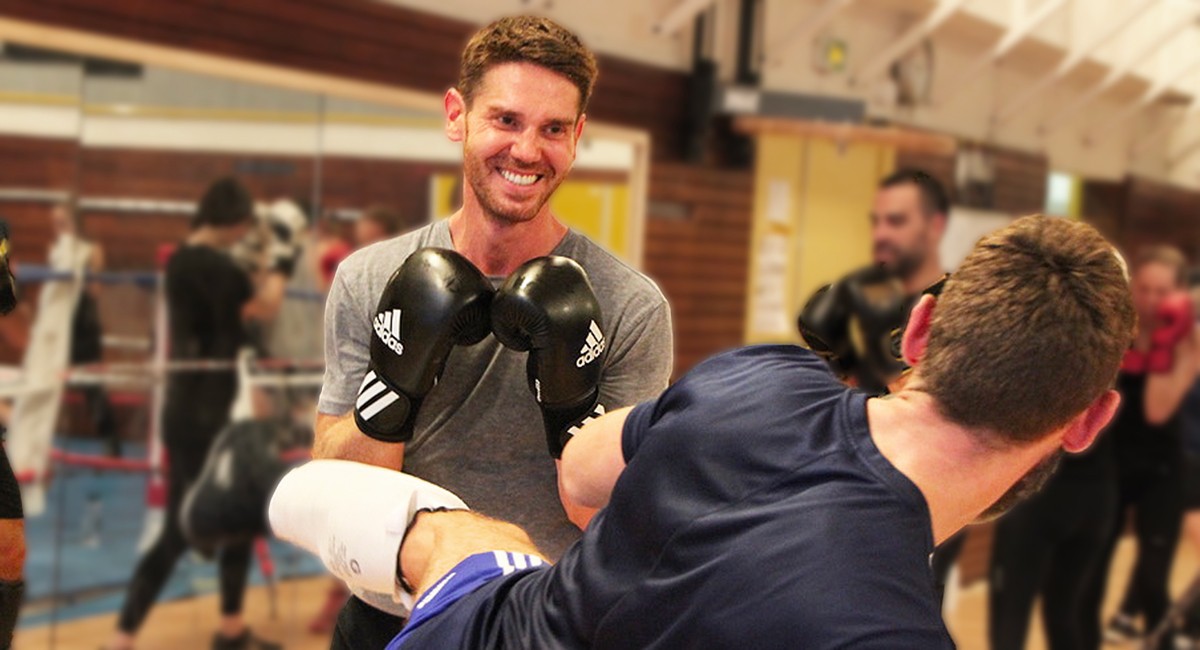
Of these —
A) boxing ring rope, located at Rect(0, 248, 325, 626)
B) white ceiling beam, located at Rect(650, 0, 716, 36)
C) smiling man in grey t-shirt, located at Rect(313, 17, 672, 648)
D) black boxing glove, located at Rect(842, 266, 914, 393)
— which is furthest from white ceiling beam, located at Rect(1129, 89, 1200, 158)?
smiling man in grey t-shirt, located at Rect(313, 17, 672, 648)

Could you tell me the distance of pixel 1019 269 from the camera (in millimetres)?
1357

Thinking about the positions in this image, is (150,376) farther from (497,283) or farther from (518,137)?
(518,137)

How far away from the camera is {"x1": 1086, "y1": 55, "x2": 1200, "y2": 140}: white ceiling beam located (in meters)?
8.99

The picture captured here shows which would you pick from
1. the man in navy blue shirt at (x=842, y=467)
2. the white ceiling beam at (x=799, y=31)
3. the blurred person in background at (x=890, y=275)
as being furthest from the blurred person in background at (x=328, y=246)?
the man in navy blue shirt at (x=842, y=467)

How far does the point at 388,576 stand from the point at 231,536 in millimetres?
2920

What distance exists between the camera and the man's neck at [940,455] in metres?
1.36

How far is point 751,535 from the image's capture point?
4.36 ft

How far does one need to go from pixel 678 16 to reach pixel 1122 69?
13.2 feet

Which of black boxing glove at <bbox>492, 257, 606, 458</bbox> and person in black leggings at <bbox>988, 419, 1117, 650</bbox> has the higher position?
black boxing glove at <bbox>492, 257, 606, 458</bbox>

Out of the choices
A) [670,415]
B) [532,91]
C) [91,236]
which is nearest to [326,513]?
[670,415]

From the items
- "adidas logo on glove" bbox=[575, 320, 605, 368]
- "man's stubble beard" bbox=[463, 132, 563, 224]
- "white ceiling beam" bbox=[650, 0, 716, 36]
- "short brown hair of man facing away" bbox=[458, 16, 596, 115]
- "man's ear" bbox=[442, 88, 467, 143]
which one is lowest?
"adidas logo on glove" bbox=[575, 320, 605, 368]

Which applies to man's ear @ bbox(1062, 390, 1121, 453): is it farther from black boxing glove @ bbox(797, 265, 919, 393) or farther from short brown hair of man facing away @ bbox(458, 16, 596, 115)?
black boxing glove @ bbox(797, 265, 919, 393)

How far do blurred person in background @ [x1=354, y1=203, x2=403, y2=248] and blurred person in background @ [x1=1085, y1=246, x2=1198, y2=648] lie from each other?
2526 mm

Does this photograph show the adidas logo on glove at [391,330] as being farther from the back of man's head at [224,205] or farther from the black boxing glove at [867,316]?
the back of man's head at [224,205]
